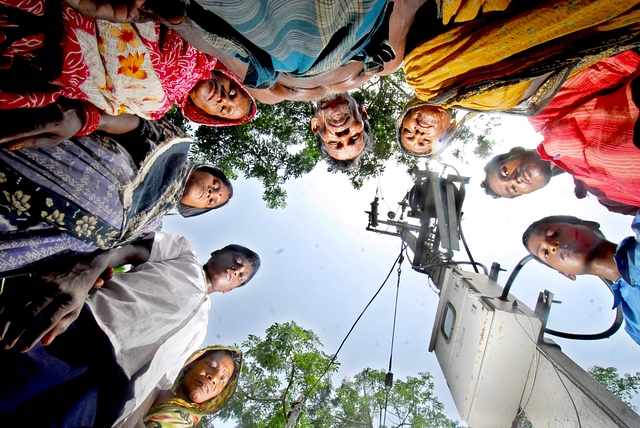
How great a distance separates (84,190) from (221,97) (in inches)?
66.8

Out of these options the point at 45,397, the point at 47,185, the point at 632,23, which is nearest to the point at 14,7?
the point at 47,185

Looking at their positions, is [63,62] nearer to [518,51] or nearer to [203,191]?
[203,191]

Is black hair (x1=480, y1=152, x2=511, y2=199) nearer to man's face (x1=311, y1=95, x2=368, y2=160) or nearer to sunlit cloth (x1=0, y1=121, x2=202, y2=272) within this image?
man's face (x1=311, y1=95, x2=368, y2=160)

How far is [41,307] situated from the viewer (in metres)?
1.80

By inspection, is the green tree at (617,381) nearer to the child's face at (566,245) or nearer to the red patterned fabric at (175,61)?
the child's face at (566,245)

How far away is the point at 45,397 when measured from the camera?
→ 191 cm

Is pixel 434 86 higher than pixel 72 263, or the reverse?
pixel 434 86

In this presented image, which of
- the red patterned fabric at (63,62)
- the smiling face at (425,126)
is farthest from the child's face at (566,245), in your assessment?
the red patterned fabric at (63,62)

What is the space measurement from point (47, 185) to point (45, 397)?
1.38 meters

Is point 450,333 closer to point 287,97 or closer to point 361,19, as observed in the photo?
point 287,97

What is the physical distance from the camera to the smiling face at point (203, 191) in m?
3.04

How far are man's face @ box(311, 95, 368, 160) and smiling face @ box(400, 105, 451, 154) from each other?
798 millimetres

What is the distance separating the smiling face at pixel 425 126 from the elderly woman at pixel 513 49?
767 millimetres

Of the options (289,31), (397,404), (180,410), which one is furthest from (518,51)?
(397,404)
